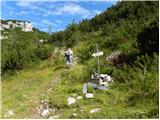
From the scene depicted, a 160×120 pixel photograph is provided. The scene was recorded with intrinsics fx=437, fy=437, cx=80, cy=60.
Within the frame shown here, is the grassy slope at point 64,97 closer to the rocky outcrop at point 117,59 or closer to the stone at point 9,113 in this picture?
the stone at point 9,113

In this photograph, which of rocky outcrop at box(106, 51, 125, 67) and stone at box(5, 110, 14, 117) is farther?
rocky outcrop at box(106, 51, 125, 67)

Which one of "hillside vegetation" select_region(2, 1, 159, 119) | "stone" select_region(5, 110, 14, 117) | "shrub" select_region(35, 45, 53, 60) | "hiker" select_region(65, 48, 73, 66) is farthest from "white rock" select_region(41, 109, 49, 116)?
"shrub" select_region(35, 45, 53, 60)

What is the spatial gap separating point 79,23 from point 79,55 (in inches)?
474

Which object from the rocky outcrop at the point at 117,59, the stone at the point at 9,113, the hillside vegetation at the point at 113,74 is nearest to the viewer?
the hillside vegetation at the point at 113,74

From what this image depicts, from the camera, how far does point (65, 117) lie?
12.1m

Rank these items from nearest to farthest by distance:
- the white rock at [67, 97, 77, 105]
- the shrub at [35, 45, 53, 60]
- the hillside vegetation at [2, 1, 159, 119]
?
the hillside vegetation at [2, 1, 159, 119] < the white rock at [67, 97, 77, 105] < the shrub at [35, 45, 53, 60]

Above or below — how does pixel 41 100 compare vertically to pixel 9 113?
above

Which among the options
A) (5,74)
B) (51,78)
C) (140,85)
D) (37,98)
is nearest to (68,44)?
(5,74)

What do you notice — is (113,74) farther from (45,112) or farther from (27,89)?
(45,112)

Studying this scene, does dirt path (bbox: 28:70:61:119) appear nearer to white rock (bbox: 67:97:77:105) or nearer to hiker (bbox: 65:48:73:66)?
white rock (bbox: 67:97:77:105)

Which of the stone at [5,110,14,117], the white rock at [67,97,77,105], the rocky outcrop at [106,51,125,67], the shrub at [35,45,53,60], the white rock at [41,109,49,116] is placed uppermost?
the shrub at [35,45,53,60]

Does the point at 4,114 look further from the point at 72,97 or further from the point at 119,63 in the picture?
the point at 119,63

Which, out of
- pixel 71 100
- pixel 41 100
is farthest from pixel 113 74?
pixel 41 100

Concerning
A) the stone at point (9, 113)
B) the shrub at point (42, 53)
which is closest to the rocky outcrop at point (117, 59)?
the stone at point (9, 113)
